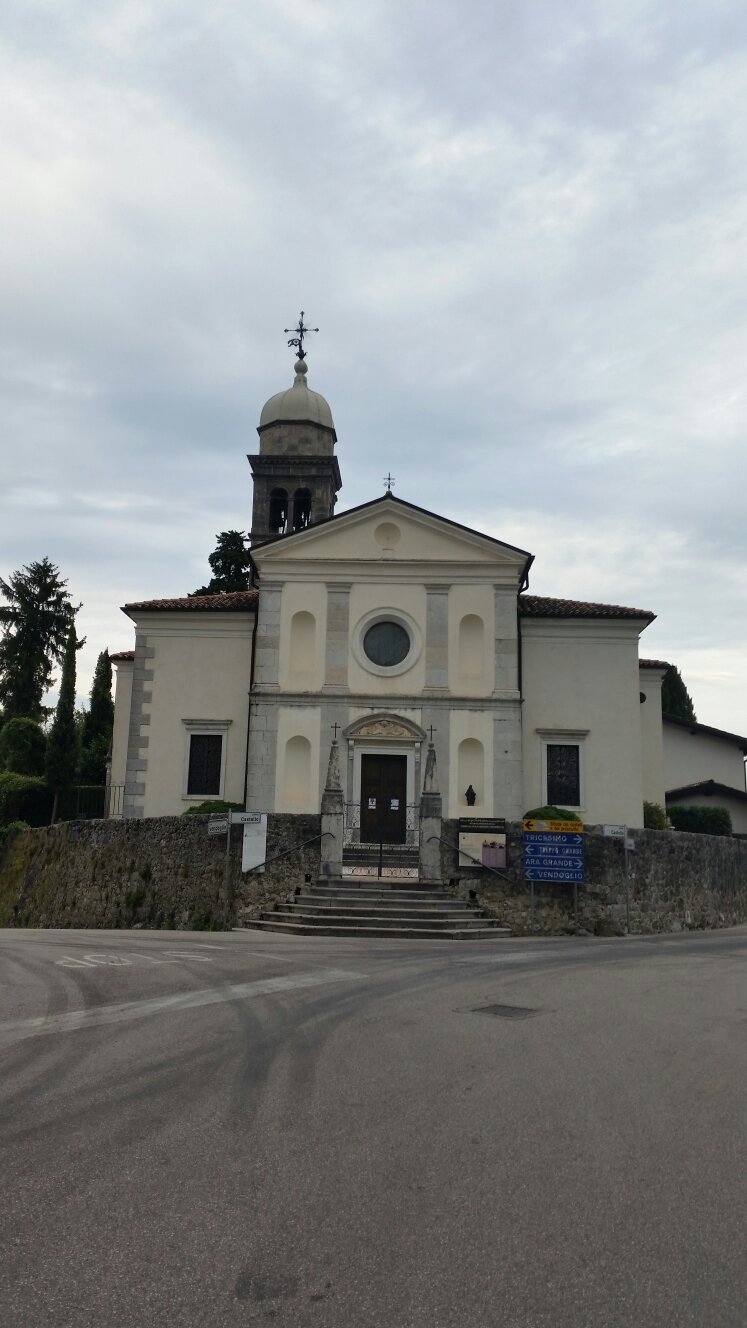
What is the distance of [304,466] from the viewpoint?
41.1 meters

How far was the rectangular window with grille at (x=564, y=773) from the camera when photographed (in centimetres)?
2908

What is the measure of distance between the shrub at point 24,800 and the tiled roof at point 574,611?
17.3 m

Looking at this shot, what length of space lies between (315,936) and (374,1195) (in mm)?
15093

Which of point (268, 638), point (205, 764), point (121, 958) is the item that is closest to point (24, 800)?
point (205, 764)

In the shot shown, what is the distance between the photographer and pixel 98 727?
159ft

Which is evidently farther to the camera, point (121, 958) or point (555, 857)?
point (555, 857)

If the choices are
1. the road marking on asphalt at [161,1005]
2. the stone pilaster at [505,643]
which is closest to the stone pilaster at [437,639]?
the stone pilaster at [505,643]

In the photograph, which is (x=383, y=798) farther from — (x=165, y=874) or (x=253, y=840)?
(x=165, y=874)

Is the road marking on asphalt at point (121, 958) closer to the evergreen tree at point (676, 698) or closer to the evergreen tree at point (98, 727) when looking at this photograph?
the evergreen tree at point (98, 727)

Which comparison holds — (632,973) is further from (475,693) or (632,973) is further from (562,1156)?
(475,693)

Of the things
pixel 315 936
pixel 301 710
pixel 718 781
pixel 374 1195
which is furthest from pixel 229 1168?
pixel 718 781

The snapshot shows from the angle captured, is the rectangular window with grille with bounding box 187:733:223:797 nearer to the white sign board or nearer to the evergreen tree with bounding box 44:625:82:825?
the evergreen tree with bounding box 44:625:82:825

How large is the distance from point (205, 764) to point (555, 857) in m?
12.5

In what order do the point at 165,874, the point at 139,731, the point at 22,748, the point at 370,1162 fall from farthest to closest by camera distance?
the point at 22,748 < the point at 139,731 < the point at 165,874 < the point at 370,1162
